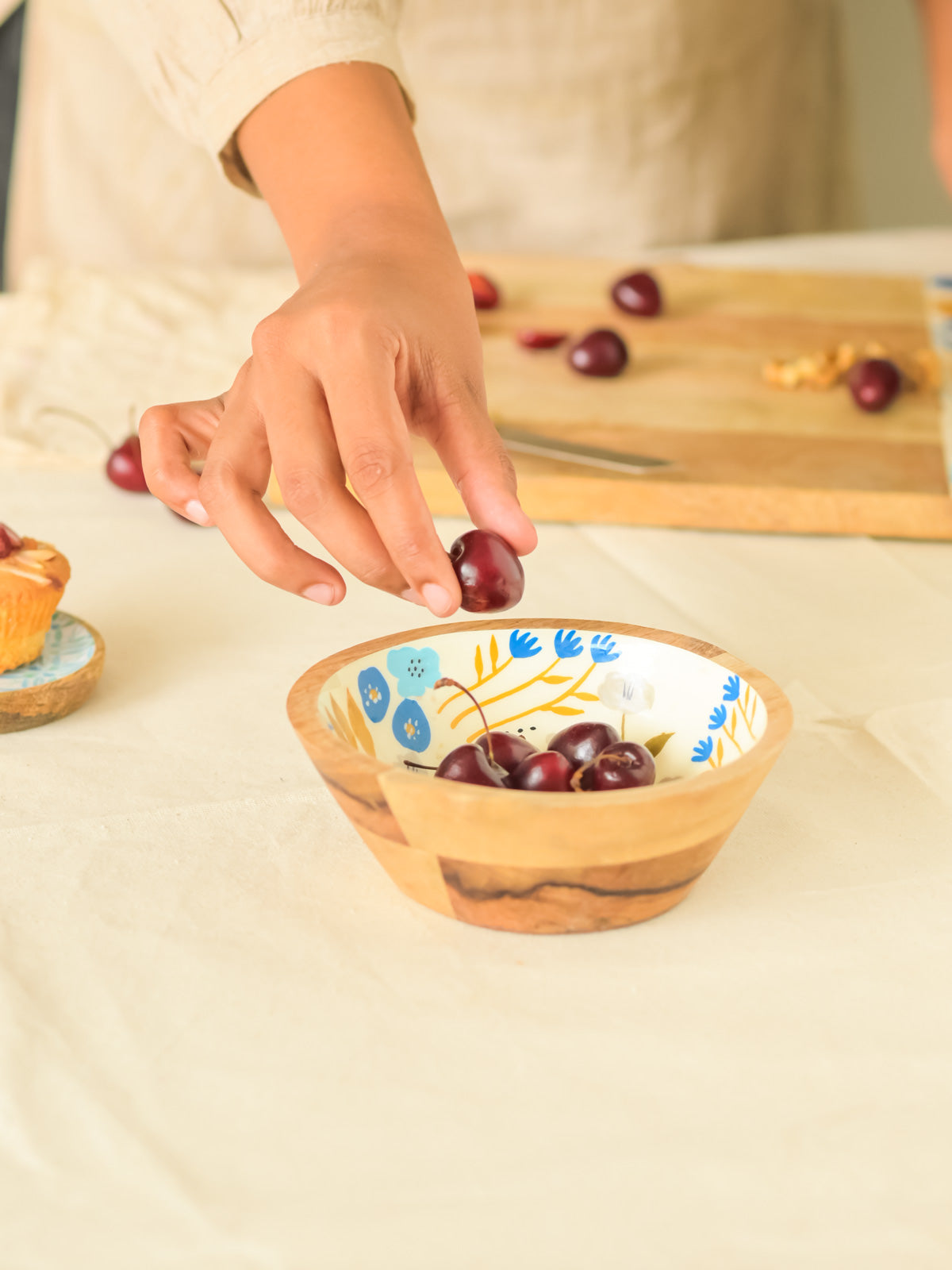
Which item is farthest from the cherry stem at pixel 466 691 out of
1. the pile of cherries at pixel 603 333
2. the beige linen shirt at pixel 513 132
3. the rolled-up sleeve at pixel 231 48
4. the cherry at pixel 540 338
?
the beige linen shirt at pixel 513 132

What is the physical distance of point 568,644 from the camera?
74 cm

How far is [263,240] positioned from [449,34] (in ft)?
1.57

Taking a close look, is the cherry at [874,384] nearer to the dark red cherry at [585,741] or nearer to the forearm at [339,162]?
the forearm at [339,162]

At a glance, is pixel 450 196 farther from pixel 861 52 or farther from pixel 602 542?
pixel 861 52

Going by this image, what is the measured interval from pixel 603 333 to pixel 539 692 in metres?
0.85

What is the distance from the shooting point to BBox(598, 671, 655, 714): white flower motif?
0.73m

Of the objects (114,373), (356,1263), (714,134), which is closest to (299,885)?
(356,1263)

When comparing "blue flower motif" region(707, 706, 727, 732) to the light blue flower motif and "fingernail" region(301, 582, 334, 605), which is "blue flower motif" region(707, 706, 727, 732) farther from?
"fingernail" region(301, 582, 334, 605)

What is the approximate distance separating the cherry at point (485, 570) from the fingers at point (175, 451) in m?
0.15

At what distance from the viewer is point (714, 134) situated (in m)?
2.31

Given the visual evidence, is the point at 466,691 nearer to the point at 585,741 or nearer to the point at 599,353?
the point at 585,741

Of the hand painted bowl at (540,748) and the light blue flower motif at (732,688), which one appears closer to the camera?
the hand painted bowl at (540,748)

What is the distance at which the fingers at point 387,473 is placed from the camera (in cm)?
66

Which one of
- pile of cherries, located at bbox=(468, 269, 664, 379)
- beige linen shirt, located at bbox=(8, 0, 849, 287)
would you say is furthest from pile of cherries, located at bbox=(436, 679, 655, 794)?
beige linen shirt, located at bbox=(8, 0, 849, 287)
